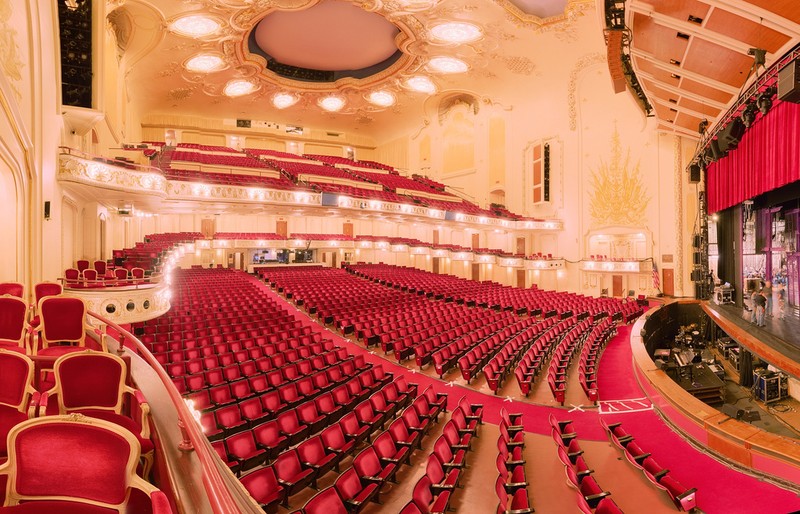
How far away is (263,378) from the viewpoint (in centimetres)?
550

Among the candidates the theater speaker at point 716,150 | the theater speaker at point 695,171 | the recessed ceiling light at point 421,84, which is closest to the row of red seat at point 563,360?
the theater speaker at point 695,171

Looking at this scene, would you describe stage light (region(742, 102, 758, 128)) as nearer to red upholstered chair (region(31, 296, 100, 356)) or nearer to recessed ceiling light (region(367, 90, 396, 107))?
red upholstered chair (region(31, 296, 100, 356))

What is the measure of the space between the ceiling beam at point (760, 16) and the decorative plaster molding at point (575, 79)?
11561 mm

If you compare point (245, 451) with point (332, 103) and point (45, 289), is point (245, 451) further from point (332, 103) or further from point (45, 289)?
point (332, 103)

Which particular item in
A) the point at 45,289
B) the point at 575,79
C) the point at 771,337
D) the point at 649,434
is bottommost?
→ the point at 649,434

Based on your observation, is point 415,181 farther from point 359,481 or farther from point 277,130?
point 359,481

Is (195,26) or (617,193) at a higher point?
(195,26)

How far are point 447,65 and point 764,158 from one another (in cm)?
1301

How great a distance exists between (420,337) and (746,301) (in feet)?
24.9

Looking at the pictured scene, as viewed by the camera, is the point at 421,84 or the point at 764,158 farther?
the point at 421,84

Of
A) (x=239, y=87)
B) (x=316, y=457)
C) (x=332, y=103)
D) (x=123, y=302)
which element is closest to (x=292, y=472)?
(x=316, y=457)

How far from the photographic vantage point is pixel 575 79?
17453 millimetres

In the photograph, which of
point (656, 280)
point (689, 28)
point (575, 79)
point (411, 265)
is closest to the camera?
point (689, 28)

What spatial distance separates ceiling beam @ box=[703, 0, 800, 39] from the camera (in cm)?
529
